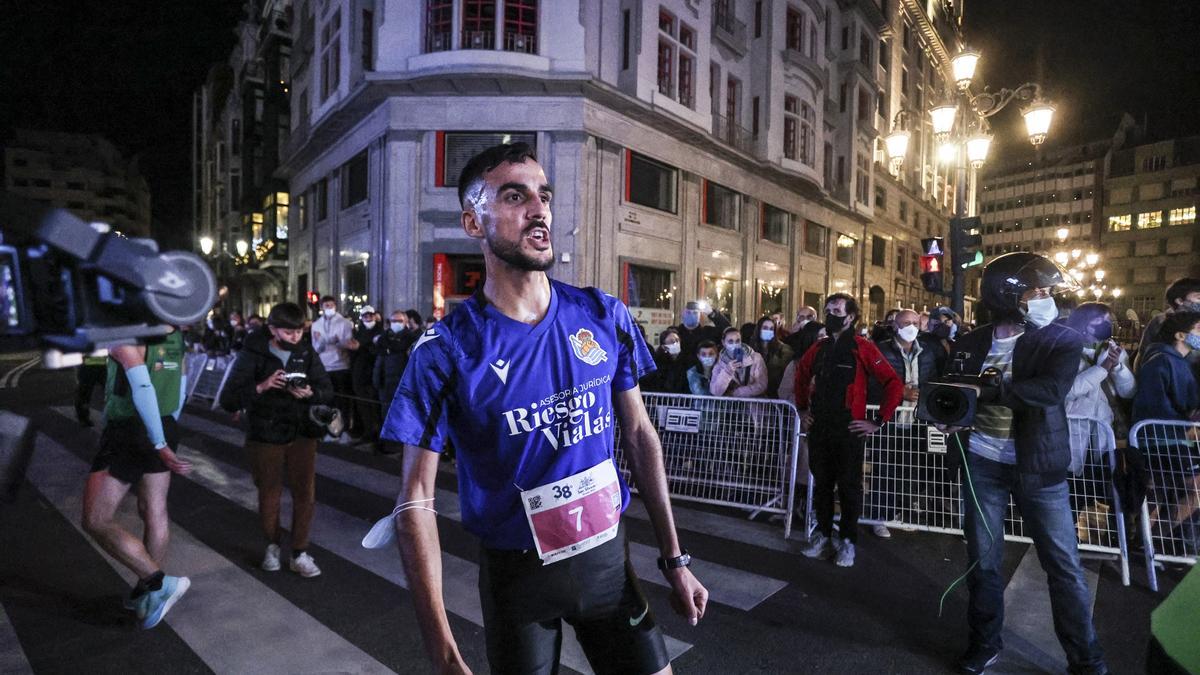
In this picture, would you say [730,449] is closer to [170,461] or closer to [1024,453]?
[1024,453]

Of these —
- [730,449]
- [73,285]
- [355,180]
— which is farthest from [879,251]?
[73,285]

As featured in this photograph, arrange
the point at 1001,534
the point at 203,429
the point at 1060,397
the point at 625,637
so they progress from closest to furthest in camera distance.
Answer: the point at 625,637 < the point at 1060,397 < the point at 1001,534 < the point at 203,429

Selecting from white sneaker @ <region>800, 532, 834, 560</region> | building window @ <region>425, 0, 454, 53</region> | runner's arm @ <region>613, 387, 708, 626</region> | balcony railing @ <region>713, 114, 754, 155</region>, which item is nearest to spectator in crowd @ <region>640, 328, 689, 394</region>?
white sneaker @ <region>800, 532, 834, 560</region>

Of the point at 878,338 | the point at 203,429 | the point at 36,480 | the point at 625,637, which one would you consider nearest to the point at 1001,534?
the point at 625,637

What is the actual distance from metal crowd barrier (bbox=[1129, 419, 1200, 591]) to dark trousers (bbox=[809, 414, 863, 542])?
1.98 meters

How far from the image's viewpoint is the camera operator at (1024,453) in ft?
11.3

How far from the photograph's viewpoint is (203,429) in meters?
11.1

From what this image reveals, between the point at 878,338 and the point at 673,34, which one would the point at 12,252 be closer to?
the point at 878,338

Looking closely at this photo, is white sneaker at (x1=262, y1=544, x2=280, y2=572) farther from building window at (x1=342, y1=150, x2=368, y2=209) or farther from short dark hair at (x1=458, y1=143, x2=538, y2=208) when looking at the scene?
building window at (x1=342, y1=150, x2=368, y2=209)

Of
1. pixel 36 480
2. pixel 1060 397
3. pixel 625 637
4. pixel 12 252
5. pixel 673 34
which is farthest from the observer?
pixel 673 34

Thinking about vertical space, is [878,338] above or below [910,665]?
Result: above

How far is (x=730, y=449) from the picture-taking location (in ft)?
22.8

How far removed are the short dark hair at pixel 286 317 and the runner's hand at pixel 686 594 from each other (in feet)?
12.9

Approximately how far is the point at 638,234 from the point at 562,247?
9.70ft
